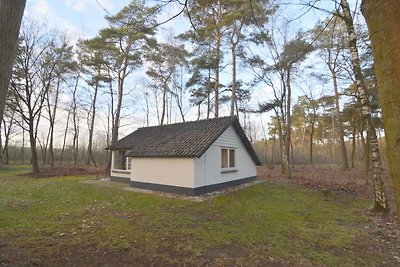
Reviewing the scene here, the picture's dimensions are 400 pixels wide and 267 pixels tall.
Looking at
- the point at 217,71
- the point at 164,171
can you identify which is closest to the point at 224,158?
the point at 164,171

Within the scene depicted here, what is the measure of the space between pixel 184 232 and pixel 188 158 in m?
4.66

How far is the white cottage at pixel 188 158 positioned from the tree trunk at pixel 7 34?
7347 millimetres

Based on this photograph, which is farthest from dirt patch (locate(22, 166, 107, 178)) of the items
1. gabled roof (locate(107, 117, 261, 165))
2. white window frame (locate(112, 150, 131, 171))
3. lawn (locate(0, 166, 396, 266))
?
lawn (locate(0, 166, 396, 266))

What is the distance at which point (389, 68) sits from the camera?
1.28 meters

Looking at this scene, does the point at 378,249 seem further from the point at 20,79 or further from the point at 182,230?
the point at 20,79

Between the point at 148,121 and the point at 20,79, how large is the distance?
16.2 metres

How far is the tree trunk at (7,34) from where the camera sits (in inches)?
86.7

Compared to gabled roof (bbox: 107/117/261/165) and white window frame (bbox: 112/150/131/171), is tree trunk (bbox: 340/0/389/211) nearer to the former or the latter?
gabled roof (bbox: 107/117/261/165)

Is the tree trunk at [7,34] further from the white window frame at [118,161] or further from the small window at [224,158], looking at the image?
the white window frame at [118,161]

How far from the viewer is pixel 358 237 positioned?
500 centimetres

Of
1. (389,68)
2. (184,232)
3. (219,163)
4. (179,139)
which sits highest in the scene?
(179,139)

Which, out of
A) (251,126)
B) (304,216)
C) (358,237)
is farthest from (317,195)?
(251,126)

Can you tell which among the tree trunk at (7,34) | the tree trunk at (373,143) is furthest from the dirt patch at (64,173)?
the tree trunk at (373,143)

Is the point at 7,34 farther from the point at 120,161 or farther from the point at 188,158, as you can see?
the point at 120,161
